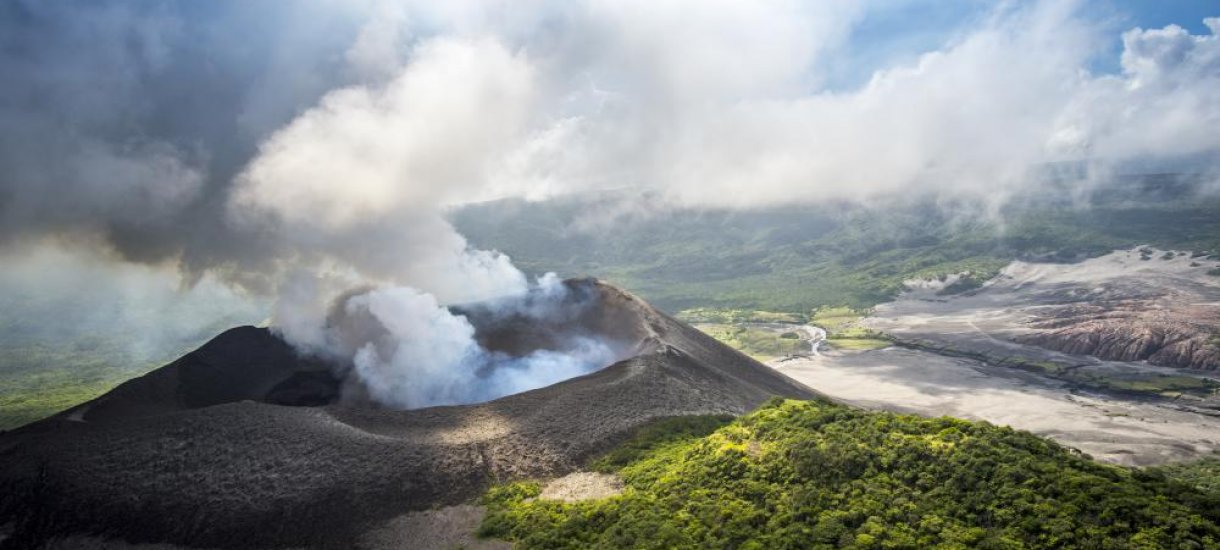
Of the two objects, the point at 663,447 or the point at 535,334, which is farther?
the point at 535,334

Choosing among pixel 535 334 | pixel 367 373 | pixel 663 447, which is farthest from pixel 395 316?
Result: pixel 663 447

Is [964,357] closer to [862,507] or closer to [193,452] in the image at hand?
[862,507]

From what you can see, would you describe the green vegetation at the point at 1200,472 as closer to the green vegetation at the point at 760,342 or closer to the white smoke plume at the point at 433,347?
the white smoke plume at the point at 433,347

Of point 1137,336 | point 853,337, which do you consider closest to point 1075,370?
point 1137,336

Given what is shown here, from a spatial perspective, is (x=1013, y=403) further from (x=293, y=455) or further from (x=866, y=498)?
(x=293, y=455)

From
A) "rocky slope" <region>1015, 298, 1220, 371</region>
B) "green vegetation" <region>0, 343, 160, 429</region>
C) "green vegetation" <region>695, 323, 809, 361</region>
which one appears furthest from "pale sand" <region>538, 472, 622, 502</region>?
"rocky slope" <region>1015, 298, 1220, 371</region>
